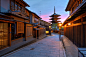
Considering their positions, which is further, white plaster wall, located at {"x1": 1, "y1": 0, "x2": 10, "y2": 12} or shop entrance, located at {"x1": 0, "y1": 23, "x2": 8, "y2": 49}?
white plaster wall, located at {"x1": 1, "y1": 0, "x2": 10, "y2": 12}

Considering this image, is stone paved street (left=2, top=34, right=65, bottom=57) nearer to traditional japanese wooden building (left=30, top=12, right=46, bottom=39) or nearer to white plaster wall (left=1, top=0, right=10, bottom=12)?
white plaster wall (left=1, top=0, right=10, bottom=12)

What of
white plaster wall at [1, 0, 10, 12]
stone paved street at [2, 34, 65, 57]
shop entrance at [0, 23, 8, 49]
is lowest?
stone paved street at [2, 34, 65, 57]

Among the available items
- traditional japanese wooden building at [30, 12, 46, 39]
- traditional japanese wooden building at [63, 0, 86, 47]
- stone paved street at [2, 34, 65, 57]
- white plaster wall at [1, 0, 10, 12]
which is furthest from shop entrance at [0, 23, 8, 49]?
traditional japanese wooden building at [63, 0, 86, 47]

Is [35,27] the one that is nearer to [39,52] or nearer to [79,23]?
[39,52]

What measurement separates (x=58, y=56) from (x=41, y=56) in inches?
62.1

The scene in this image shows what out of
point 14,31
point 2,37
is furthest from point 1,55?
point 14,31

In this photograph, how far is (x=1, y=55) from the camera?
5.71 m

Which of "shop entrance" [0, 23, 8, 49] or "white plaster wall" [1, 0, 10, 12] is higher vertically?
"white plaster wall" [1, 0, 10, 12]

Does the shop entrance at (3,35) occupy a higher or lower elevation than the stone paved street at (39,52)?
higher

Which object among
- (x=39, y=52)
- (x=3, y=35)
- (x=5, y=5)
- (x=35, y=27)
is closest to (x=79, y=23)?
(x=39, y=52)

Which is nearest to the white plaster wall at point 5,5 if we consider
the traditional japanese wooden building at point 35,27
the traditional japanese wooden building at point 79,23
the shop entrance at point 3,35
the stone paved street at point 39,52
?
the shop entrance at point 3,35

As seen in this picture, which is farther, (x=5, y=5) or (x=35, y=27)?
(x=35, y=27)

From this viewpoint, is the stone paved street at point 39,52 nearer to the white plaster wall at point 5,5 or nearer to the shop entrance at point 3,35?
the shop entrance at point 3,35

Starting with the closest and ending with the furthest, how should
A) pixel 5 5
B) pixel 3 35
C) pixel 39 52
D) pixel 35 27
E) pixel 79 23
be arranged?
pixel 39 52
pixel 79 23
pixel 3 35
pixel 5 5
pixel 35 27
